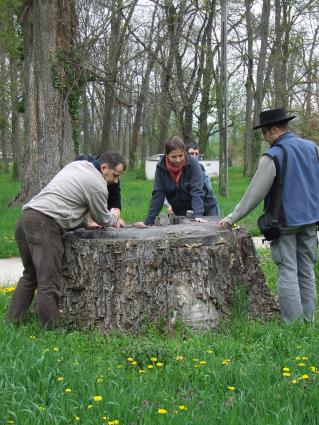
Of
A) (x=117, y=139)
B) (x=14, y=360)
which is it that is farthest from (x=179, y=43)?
(x=117, y=139)

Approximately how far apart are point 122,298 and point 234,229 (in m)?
1.32

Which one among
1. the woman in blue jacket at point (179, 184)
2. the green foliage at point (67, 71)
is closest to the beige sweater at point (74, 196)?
the woman in blue jacket at point (179, 184)

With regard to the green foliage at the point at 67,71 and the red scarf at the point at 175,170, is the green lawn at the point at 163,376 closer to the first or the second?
the red scarf at the point at 175,170

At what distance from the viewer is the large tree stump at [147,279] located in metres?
5.19

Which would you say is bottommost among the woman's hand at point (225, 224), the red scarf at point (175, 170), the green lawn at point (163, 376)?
the green lawn at point (163, 376)

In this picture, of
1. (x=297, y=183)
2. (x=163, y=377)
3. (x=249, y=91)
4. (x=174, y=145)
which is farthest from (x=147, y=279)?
(x=249, y=91)

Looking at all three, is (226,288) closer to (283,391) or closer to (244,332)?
(244,332)

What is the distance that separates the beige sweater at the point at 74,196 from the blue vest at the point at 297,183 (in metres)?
1.43

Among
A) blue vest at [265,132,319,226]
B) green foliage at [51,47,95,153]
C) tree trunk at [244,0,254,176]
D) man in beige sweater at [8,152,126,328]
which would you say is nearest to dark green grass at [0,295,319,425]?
man in beige sweater at [8,152,126,328]

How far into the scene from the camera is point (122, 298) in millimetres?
5234

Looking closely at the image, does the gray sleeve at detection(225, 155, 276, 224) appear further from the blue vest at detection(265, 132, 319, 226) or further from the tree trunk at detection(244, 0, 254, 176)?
the tree trunk at detection(244, 0, 254, 176)

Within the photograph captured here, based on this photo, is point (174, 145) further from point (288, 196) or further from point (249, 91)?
point (249, 91)

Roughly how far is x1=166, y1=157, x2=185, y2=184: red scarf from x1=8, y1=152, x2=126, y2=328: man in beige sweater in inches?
49.9

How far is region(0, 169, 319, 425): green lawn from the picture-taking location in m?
3.32
